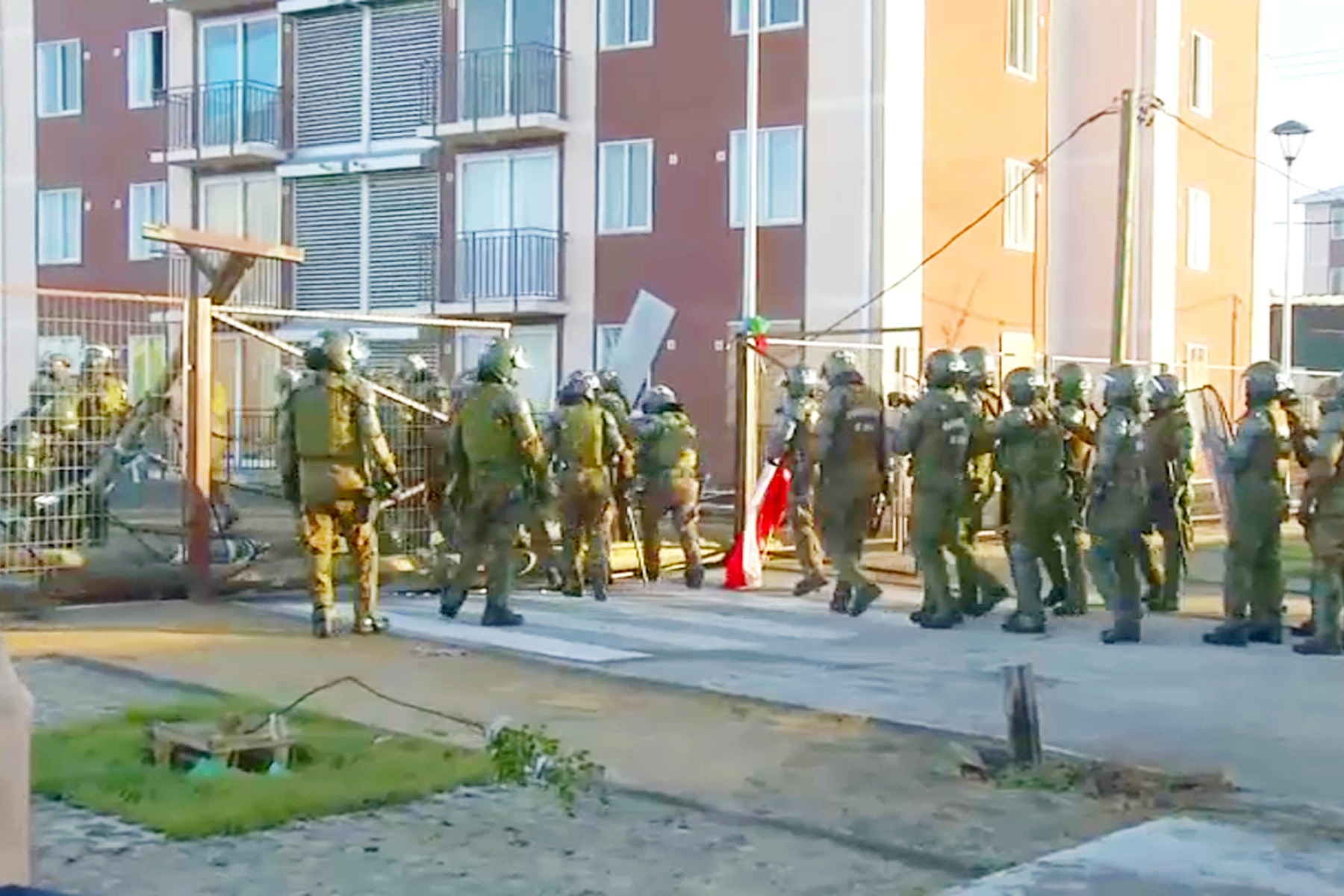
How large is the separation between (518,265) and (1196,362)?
12.7 metres

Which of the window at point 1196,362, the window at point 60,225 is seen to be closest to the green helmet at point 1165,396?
the window at point 1196,362

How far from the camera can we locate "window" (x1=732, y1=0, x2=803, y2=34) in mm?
27141

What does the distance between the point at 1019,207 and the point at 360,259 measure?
37.5ft

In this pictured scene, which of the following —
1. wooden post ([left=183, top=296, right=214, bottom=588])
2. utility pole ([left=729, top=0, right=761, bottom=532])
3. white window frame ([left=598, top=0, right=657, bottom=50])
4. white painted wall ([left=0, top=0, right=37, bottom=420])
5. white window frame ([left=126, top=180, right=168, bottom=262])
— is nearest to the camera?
wooden post ([left=183, top=296, right=214, bottom=588])

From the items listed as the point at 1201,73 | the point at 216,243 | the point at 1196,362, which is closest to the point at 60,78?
the point at 1201,73

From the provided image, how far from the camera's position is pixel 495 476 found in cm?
1265

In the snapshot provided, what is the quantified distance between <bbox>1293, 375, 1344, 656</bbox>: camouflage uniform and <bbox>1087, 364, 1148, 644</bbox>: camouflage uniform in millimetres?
1108

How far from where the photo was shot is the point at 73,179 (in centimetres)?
3569

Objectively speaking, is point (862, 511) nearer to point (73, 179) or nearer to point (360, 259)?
point (360, 259)

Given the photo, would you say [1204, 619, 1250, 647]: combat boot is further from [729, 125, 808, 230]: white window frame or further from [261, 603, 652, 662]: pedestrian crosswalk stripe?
[729, 125, 808, 230]: white window frame

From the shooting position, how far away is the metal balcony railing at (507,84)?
2934cm

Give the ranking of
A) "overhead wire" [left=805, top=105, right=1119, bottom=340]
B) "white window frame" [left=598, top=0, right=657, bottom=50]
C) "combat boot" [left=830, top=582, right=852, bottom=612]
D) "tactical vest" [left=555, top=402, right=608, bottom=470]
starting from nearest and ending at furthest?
"combat boot" [left=830, top=582, right=852, bottom=612] < "tactical vest" [left=555, top=402, right=608, bottom=470] < "overhead wire" [left=805, top=105, right=1119, bottom=340] < "white window frame" [left=598, top=0, right=657, bottom=50]

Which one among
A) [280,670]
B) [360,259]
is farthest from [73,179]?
[280,670]

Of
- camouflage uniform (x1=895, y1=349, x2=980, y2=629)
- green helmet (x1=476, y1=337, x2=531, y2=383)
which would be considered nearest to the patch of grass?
green helmet (x1=476, y1=337, x2=531, y2=383)
